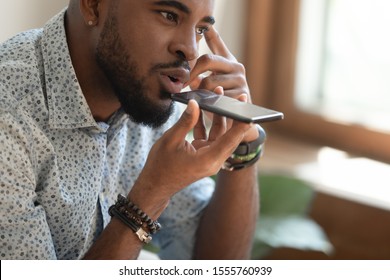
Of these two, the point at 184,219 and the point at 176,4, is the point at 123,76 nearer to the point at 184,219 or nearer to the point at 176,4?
the point at 176,4

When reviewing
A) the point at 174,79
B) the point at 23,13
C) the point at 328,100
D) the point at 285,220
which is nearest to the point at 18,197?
the point at 174,79

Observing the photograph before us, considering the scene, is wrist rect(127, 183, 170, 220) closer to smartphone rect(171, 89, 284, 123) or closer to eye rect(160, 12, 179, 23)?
smartphone rect(171, 89, 284, 123)

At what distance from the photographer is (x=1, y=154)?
3.33 feet

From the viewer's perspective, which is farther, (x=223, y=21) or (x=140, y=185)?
(x=223, y=21)

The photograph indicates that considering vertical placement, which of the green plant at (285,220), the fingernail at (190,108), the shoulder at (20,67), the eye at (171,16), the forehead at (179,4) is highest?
the forehead at (179,4)

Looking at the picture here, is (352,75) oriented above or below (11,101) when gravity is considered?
below

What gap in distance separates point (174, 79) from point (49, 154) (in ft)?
0.75

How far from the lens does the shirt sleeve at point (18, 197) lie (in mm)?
1020

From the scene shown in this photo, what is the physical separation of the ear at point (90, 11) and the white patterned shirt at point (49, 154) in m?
0.05

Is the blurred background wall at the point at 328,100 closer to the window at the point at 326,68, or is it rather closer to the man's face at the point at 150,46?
the window at the point at 326,68

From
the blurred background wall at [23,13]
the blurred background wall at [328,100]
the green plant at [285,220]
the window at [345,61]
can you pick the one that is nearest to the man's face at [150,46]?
the blurred background wall at [23,13]

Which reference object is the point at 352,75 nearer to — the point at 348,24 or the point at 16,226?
the point at 348,24

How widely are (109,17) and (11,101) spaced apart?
0.68 feet
